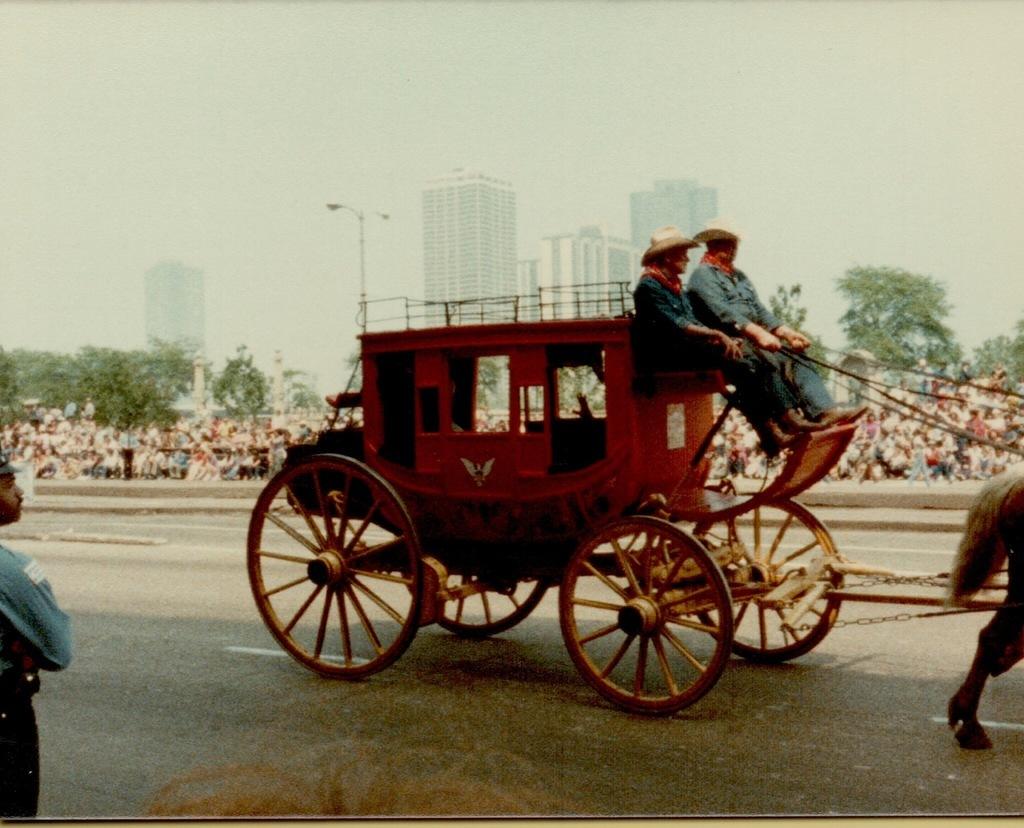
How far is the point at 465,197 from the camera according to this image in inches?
158

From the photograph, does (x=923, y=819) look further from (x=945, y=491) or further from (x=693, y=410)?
(x=945, y=491)

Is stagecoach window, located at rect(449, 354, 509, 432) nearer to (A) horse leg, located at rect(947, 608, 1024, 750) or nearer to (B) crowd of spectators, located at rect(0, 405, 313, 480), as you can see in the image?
(A) horse leg, located at rect(947, 608, 1024, 750)

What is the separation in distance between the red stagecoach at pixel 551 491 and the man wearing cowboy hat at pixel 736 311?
0.19 meters

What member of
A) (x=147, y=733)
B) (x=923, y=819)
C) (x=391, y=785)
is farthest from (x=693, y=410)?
(x=391, y=785)

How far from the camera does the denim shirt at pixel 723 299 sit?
477 cm

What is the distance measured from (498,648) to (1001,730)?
2587 millimetres

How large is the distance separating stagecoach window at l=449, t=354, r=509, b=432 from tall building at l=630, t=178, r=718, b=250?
117 centimetres

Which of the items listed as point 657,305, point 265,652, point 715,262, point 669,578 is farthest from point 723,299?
point 265,652

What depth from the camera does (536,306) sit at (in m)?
4.87

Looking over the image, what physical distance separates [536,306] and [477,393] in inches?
33.3

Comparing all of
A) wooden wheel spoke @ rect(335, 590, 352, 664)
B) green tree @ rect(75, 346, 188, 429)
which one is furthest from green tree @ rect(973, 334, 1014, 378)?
green tree @ rect(75, 346, 188, 429)

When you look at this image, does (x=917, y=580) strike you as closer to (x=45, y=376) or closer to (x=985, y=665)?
(x=985, y=665)

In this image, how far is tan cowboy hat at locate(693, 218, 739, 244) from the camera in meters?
4.88

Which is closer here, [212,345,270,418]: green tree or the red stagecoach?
the red stagecoach
